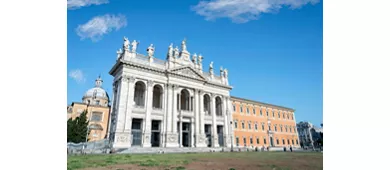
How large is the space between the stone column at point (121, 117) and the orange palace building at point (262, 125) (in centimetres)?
1466

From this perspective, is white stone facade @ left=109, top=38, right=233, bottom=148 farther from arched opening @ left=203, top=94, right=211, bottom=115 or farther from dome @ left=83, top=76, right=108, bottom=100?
dome @ left=83, top=76, right=108, bottom=100

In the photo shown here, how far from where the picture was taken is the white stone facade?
753 inches

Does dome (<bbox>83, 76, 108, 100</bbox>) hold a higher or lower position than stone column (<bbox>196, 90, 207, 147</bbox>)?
higher

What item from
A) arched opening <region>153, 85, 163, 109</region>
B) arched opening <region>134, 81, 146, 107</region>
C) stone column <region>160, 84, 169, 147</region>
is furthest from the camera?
arched opening <region>153, 85, 163, 109</region>

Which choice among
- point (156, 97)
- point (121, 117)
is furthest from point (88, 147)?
point (156, 97)

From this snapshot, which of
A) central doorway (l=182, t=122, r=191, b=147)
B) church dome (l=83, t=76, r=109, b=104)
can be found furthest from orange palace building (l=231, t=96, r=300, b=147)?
church dome (l=83, t=76, r=109, b=104)

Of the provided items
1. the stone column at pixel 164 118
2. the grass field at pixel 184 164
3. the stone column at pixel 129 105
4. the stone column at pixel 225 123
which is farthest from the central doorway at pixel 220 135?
the grass field at pixel 184 164

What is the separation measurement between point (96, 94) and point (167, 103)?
782 inches

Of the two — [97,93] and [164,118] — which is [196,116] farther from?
[97,93]

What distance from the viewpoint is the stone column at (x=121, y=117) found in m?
17.6

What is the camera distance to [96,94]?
1426 inches
